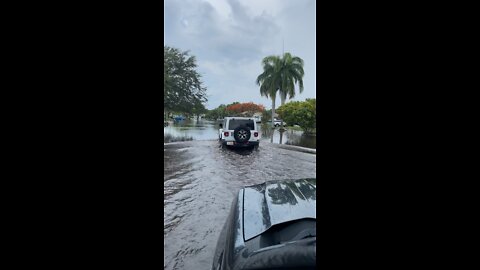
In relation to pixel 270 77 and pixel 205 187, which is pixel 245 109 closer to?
pixel 270 77

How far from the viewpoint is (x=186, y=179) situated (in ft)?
28.6

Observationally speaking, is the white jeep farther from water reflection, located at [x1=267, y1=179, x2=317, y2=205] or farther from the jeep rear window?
water reflection, located at [x1=267, y1=179, x2=317, y2=205]

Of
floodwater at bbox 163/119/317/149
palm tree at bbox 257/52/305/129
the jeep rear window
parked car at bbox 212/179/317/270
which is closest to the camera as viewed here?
parked car at bbox 212/179/317/270

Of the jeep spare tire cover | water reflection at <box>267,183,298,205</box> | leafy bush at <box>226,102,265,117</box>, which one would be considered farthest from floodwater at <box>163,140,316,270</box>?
leafy bush at <box>226,102,265,117</box>

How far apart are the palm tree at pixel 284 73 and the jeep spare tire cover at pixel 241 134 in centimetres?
1396

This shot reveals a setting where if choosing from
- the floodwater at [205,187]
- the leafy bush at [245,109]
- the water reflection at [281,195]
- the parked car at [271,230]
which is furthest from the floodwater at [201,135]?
the parked car at [271,230]

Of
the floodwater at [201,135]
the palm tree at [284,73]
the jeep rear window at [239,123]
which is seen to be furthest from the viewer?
the palm tree at [284,73]

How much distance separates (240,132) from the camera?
11.8 m

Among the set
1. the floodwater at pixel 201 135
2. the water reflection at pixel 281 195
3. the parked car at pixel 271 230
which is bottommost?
the parked car at pixel 271 230

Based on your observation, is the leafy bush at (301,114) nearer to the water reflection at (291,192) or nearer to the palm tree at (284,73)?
the palm tree at (284,73)

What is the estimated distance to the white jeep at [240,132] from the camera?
11789 mm

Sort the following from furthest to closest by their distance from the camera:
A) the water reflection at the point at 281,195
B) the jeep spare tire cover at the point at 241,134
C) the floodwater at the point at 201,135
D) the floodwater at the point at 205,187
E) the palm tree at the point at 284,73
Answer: the palm tree at the point at 284,73
the floodwater at the point at 201,135
the jeep spare tire cover at the point at 241,134
the floodwater at the point at 205,187
the water reflection at the point at 281,195

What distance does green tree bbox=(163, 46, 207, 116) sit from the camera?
20.5m
